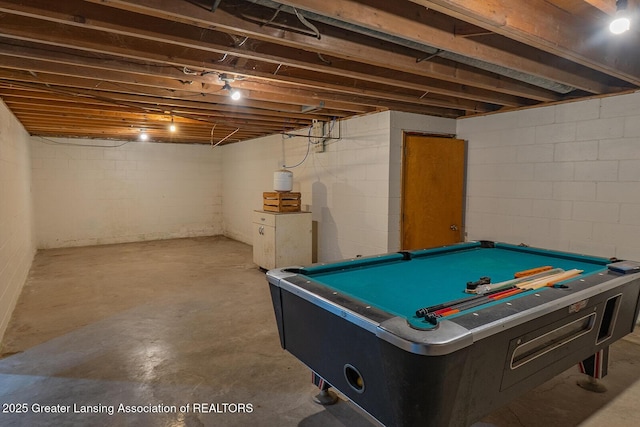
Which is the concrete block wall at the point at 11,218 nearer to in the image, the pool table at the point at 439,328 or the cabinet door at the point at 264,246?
the cabinet door at the point at 264,246

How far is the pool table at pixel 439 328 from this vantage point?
126cm

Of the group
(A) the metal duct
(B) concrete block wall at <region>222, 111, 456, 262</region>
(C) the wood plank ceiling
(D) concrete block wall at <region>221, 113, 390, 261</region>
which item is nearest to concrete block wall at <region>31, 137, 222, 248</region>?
(D) concrete block wall at <region>221, 113, 390, 261</region>

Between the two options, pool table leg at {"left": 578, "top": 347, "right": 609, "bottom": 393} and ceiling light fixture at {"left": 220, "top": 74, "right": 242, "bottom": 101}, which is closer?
pool table leg at {"left": 578, "top": 347, "right": 609, "bottom": 393}

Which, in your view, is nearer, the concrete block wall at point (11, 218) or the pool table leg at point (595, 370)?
the pool table leg at point (595, 370)

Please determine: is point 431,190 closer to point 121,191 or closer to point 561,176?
point 561,176

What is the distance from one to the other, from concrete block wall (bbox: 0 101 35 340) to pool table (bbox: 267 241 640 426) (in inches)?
116

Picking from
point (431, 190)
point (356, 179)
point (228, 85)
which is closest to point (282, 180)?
point (356, 179)

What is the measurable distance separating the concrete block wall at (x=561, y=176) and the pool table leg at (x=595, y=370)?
1.41 metres

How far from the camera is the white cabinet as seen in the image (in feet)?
16.3

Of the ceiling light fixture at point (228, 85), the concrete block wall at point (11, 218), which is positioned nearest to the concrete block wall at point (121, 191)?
the concrete block wall at point (11, 218)

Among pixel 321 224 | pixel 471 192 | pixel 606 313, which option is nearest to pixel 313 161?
pixel 321 224

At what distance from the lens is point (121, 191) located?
24.9 feet

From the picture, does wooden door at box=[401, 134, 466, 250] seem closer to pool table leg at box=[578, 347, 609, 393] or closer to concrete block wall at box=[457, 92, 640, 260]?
concrete block wall at box=[457, 92, 640, 260]

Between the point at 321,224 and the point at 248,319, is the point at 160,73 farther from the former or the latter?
the point at 321,224
